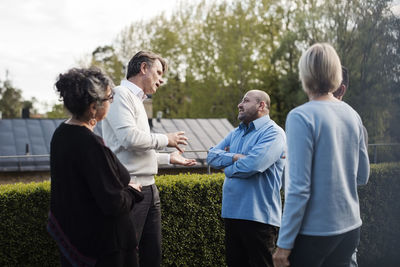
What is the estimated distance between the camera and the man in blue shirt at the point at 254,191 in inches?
138

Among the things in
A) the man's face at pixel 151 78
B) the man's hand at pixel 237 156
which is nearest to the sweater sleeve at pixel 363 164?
the man's hand at pixel 237 156

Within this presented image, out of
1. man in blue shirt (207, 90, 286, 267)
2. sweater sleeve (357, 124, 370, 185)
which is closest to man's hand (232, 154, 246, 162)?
man in blue shirt (207, 90, 286, 267)

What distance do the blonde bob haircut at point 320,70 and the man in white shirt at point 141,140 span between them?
1276 millimetres

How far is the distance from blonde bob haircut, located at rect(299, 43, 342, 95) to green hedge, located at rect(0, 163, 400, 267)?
9.59 feet

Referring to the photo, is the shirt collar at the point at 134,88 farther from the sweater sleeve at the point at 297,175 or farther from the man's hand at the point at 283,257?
the man's hand at the point at 283,257

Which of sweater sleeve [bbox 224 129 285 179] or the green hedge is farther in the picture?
the green hedge

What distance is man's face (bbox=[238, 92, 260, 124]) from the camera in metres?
3.87

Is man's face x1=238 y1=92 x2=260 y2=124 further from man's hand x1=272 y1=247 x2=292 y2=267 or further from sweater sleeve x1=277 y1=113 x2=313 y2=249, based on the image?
man's hand x1=272 y1=247 x2=292 y2=267

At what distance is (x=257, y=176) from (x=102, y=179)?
1.76 metres

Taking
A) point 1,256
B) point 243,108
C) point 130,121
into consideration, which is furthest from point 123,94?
point 1,256

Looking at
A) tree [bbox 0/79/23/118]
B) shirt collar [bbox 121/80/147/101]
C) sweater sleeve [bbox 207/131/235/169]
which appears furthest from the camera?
tree [bbox 0/79/23/118]

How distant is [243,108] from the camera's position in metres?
3.92

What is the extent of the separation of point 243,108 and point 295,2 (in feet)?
95.8

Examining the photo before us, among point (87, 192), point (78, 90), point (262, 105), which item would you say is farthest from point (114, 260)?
point (262, 105)
